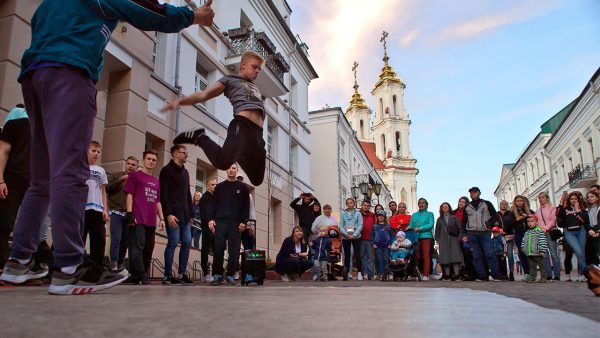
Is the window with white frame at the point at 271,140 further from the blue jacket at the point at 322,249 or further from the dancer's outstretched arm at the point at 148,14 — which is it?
the dancer's outstretched arm at the point at 148,14

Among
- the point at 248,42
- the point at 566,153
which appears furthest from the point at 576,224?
the point at 566,153

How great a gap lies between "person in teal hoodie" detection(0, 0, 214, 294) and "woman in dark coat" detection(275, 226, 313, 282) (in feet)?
20.3

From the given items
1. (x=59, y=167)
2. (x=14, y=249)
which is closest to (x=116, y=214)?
(x=14, y=249)

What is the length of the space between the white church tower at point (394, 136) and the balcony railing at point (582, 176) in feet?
112

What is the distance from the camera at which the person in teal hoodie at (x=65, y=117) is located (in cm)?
252

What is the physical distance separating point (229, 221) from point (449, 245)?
16.8ft

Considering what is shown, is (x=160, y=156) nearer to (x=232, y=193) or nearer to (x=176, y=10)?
(x=232, y=193)

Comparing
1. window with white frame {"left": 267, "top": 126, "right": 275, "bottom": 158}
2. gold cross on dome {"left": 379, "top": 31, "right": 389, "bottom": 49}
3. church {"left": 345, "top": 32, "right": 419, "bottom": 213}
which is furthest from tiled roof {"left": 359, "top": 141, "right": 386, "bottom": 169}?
window with white frame {"left": 267, "top": 126, "right": 275, "bottom": 158}

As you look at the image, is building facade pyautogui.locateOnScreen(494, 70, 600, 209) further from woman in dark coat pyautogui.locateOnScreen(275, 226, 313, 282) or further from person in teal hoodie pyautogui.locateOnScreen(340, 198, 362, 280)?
woman in dark coat pyautogui.locateOnScreen(275, 226, 313, 282)

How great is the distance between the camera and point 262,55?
50.3 feet

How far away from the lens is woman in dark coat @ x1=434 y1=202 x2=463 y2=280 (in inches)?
363

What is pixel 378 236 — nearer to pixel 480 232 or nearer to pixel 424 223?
pixel 424 223

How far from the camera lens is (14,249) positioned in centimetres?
289

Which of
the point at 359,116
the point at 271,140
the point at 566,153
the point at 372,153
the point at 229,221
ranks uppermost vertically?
the point at 359,116
